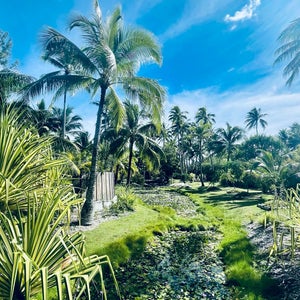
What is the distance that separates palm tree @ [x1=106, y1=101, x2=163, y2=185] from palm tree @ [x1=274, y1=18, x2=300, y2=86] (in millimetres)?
10656

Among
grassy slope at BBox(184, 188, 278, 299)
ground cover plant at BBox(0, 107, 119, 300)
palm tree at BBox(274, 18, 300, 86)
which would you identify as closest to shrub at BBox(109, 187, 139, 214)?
grassy slope at BBox(184, 188, 278, 299)

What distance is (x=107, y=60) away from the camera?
9836mm

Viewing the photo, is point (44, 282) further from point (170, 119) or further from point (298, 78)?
point (170, 119)

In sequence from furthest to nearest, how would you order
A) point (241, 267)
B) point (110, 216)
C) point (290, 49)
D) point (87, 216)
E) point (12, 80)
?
point (290, 49), point (110, 216), point (12, 80), point (87, 216), point (241, 267)

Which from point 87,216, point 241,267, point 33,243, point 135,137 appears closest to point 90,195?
point 87,216

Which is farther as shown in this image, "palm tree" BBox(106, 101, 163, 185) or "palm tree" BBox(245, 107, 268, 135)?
"palm tree" BBox(245, 107, 268, 135)

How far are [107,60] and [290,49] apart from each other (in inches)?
546

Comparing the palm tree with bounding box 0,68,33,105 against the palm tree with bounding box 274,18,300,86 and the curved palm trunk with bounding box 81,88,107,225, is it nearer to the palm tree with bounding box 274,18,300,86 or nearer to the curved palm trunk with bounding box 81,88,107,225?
the curved palm trunk with bounding box 81,88,107,225

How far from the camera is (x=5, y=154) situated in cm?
297

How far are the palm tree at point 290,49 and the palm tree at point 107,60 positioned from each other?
10.3 m

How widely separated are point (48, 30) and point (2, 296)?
9.95m

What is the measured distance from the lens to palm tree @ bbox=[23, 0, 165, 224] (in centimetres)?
1000

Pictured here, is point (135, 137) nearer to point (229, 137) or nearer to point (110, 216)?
point (110, 216)

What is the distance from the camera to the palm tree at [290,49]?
53.0 ft
